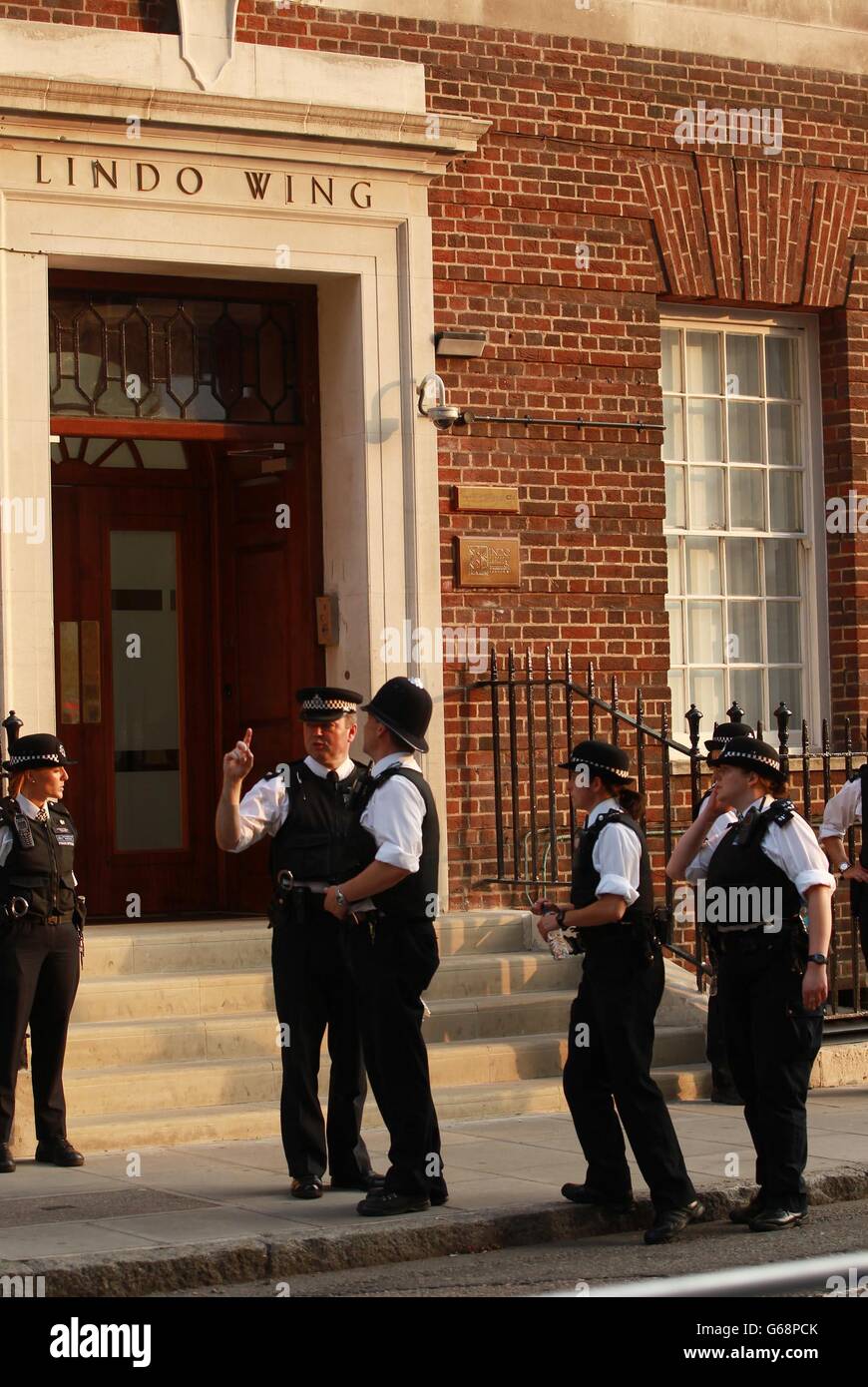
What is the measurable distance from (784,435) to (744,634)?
127 centimetres

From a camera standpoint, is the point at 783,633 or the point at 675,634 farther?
the point at 783,633

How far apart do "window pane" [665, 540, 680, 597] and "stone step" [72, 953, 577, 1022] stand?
279cm

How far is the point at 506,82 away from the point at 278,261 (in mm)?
1882

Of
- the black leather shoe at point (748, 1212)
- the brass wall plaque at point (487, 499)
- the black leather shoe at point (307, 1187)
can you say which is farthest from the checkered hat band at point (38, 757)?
the brass wall plaque at point (487, 499)

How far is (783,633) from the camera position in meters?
13.1

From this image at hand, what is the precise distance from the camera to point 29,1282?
21.4 feet

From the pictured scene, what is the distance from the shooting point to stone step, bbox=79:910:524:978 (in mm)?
10188

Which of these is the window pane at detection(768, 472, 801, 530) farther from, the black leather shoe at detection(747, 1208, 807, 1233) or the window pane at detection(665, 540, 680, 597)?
the black leather shoe at detection(747, 1208, 807, 1233)

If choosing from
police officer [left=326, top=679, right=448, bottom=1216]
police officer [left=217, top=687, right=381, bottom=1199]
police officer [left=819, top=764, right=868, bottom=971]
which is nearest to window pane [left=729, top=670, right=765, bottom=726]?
police officer [left=819, top=764, right=868, bottom=971]

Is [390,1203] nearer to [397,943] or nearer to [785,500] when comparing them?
[397,943]

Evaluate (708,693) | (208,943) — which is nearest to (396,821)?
(208,943)

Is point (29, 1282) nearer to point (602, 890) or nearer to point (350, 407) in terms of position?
point (602, 890)

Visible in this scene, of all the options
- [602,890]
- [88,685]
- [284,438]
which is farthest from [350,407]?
[602,890]

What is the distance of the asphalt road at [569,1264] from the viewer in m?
6.77
